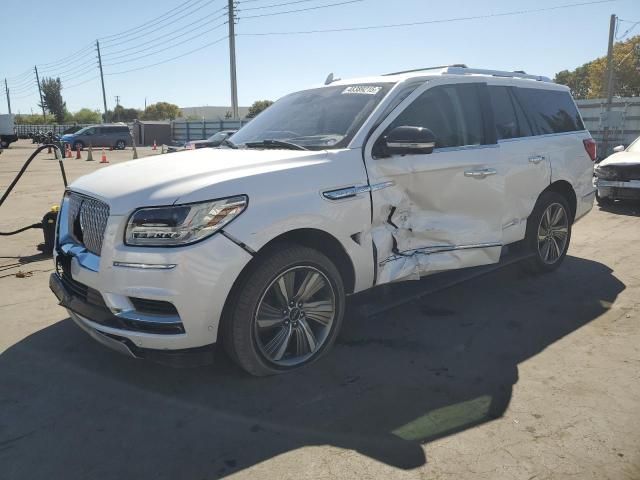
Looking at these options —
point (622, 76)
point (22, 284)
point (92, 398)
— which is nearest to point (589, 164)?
point (92, 398)

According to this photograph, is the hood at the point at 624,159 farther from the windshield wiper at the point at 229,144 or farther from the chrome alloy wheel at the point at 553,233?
the windshield wiper at the point at 229,144

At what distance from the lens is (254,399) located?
314cm

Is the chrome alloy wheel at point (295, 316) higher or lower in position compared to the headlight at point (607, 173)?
lower

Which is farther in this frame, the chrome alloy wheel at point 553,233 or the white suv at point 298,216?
the chrome alloy wheel at point 553,233

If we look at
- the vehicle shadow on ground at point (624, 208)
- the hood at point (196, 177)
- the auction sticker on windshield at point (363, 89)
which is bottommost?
the vehicle shadow on ground at point (624, 208)

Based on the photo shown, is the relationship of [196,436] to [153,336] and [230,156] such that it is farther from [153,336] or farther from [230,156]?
[230,156]

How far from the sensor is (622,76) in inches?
2438

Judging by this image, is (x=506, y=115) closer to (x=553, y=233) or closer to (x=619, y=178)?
(x=553, y=233)

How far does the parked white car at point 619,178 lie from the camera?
29.8ft

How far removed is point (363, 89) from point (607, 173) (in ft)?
23.4

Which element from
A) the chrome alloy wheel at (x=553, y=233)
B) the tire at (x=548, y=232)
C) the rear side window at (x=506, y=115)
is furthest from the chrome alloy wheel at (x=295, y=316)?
the chrome alloy wheel at (x=553, y=233)

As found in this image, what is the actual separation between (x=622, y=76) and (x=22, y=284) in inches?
2813

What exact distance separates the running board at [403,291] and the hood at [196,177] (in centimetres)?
131

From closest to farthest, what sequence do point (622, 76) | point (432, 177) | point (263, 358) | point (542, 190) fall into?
point (263, 358) < point (432, 177) < point (542, 190) < point (622, 76)
